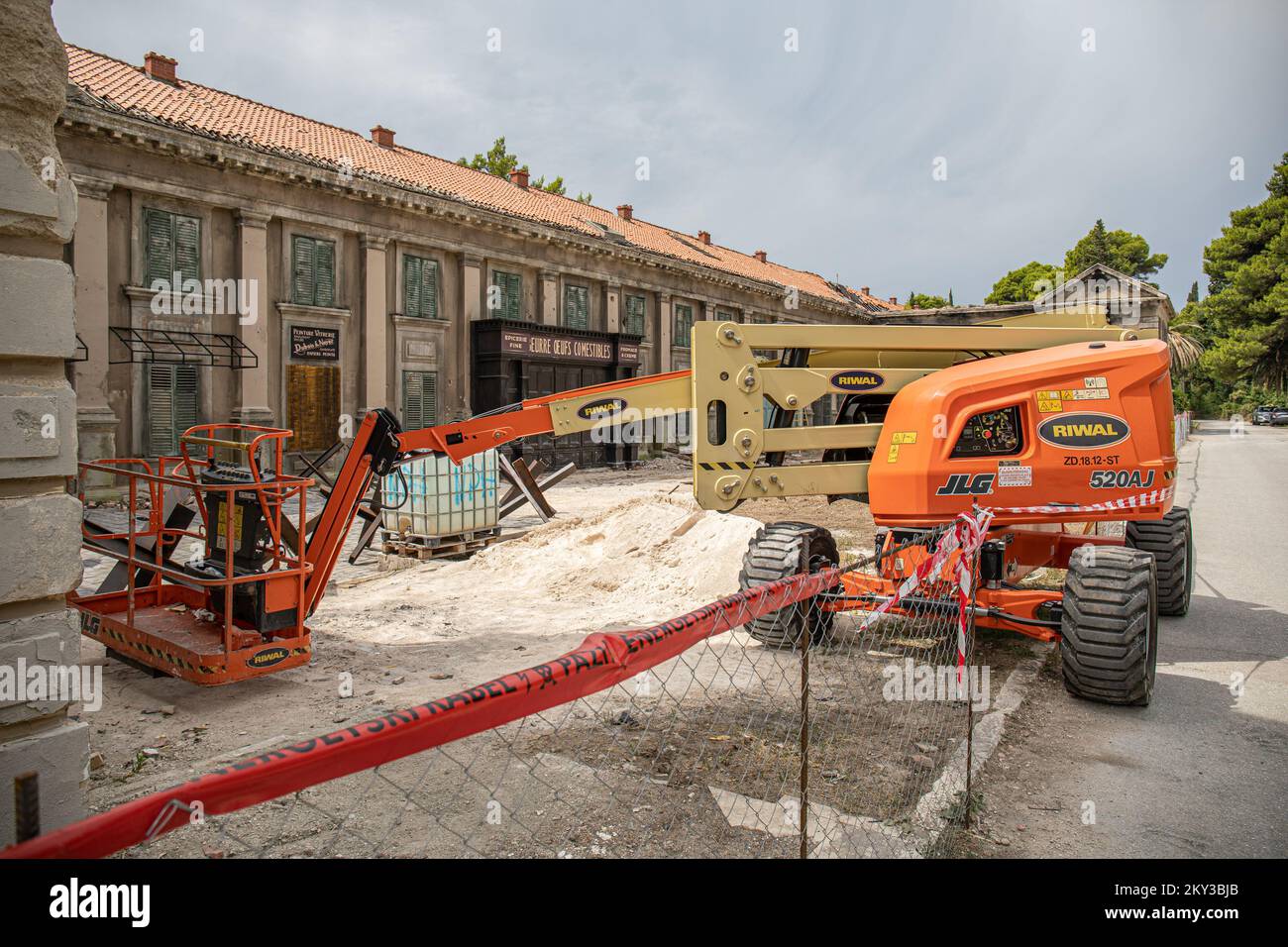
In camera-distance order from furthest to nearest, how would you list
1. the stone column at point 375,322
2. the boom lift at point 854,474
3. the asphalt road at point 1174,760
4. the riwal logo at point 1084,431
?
1. the stone column at point 375,322
2. the riwal logo at point 1084,431
3. the boom lift at point 854,474
4. the asphalt road at point 1174,760

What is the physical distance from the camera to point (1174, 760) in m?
5.21

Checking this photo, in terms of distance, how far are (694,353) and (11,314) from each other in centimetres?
419

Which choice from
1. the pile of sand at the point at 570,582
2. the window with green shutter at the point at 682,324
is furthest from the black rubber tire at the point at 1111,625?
the window with green shutter at the point at 682,324

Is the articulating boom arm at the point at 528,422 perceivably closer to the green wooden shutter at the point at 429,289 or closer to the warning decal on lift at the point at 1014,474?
the warning decal on lift at the point at 1014,474

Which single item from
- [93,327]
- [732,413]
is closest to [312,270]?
[93,327]

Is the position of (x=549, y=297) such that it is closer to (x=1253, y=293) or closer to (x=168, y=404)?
(x=168, y=404)

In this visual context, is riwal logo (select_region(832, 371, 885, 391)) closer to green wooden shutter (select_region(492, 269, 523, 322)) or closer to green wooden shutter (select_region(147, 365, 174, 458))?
green wooden shutter (select_region(147, 365, 174, 458))

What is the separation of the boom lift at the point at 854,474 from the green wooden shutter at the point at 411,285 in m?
16.8

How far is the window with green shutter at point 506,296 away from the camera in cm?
2538

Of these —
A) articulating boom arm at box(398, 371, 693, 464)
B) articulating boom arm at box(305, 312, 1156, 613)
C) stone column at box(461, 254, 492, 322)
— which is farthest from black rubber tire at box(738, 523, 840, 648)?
stone column at box(461, 254, 492, 322)

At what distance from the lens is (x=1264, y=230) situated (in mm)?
50375
